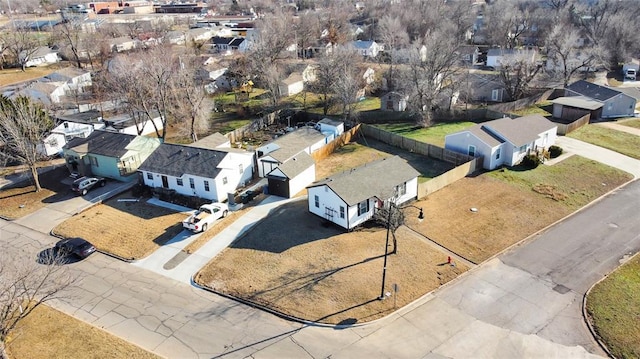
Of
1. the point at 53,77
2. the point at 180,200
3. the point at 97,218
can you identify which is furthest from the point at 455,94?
the point at 53,77

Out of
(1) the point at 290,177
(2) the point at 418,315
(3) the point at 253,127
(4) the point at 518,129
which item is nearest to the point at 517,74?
(4) the point at 518,129

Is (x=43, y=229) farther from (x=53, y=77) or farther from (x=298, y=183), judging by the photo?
(x=53, y=77)

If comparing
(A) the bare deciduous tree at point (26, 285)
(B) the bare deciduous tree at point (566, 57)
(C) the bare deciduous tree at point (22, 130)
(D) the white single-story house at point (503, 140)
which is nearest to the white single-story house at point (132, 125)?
(C) the bare deciduous tree at point (22, 130)

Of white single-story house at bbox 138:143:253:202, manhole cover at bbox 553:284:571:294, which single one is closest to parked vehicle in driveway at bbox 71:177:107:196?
white single-story house at bbox 138:143:253:202

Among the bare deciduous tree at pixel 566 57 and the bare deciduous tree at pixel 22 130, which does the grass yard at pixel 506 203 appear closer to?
the bare deciduous tree at pixel 566 57

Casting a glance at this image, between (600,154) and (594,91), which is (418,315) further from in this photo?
(594,91)

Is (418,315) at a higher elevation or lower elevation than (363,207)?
lower
